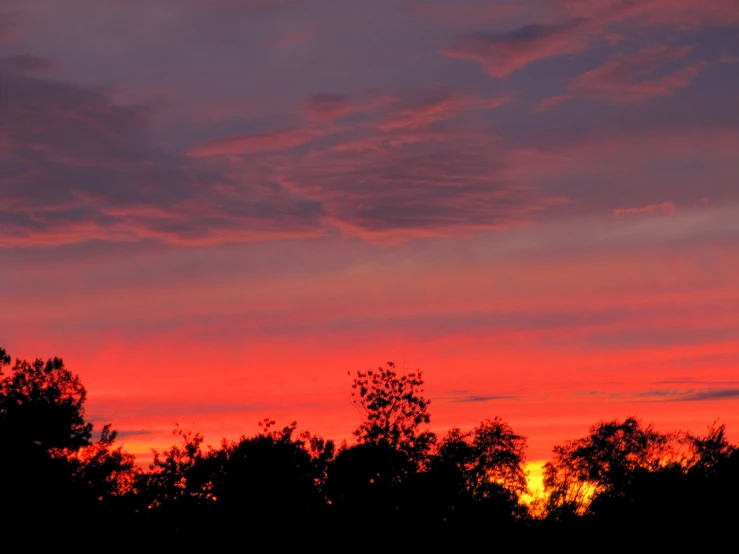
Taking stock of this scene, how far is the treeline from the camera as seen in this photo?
57719mm

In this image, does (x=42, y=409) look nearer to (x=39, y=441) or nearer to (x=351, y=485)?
(x=39, y=441)

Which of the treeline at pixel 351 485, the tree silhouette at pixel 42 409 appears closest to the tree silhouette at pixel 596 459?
the treeline at pixel 351 485

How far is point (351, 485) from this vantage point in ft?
264

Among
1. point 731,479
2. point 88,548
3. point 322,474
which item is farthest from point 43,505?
point 731,479

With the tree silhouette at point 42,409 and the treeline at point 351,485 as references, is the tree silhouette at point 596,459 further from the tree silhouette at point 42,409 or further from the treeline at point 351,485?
the tree silhouette at point 42,409

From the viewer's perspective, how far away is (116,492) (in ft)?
270

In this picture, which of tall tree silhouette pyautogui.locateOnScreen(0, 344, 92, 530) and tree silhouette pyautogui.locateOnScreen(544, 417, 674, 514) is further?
tree silhouette pyautogui.locateOnScreen(544, 417, 674, 514)

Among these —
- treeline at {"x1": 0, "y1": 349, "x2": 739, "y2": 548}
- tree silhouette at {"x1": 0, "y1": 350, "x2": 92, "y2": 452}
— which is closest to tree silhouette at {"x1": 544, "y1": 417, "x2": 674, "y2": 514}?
treeline at {"x1": 0, "y1": 349, "x2": 739, "y2": 548}

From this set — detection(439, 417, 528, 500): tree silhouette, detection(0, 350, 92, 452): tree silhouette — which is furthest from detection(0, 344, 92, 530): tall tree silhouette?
detection(439, 417, 528, 500): tree silhouette

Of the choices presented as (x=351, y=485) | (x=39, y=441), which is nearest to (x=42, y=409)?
(x=39, y=441)

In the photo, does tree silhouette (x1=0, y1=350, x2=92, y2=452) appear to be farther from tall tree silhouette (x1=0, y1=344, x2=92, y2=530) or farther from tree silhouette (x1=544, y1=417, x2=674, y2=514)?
tree silhouette (x1=544, y1=417, x2=674, y2=514)

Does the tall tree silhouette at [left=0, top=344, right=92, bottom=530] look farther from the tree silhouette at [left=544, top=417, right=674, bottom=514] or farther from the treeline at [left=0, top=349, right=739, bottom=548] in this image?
the tree silhouette at [left=544, top=417, right=674, bottom=514]

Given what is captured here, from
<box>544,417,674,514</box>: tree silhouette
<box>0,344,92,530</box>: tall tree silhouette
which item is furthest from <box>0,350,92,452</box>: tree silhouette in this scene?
<box>544,417,674,514</box>: tree silhouette

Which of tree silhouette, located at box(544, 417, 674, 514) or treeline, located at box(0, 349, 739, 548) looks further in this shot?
tree silhouette, located at box(544, 417, 674, 514)
